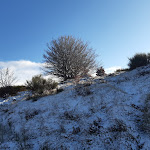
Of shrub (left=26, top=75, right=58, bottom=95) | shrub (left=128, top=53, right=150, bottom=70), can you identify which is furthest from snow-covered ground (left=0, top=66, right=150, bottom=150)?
shrub (left=128, top=53, right=150, bottom=70)

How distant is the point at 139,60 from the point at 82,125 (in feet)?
27.7

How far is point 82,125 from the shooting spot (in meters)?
2.81

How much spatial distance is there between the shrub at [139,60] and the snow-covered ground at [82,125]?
5890 mm

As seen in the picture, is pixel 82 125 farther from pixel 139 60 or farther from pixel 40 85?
pixel 139 60

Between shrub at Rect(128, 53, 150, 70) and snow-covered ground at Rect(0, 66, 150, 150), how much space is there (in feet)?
19.3

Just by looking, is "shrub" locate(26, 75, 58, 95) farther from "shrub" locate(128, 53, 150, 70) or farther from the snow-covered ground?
"shrub" locate(128, 53, 150, 70)

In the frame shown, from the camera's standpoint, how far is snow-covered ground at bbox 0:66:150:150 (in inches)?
88.6

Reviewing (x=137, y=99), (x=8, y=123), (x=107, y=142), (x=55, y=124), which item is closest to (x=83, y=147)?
(x=107, y=142)

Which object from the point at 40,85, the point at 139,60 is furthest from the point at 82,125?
the point at 139,60

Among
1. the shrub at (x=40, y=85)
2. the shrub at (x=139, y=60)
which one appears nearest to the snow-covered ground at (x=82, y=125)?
the shrub at (x=40, y=85)

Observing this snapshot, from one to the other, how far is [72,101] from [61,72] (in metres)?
9.46

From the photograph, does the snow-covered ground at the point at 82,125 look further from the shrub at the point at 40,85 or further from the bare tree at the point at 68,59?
the bare tree at the point at 68,59

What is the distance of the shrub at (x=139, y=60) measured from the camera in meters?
8.96

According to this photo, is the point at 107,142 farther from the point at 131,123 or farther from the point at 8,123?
the point at 8,123
